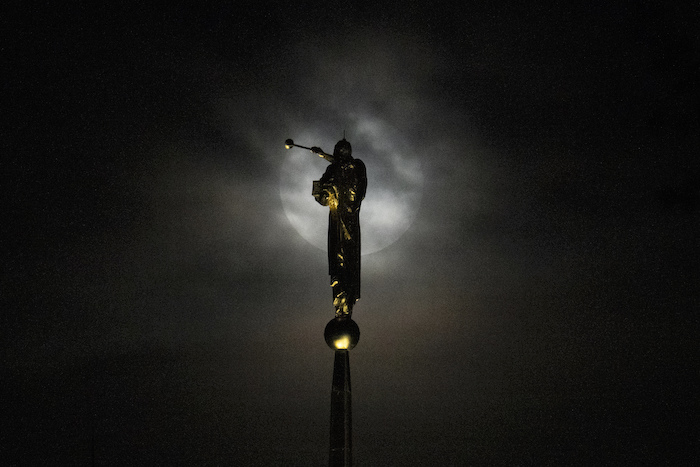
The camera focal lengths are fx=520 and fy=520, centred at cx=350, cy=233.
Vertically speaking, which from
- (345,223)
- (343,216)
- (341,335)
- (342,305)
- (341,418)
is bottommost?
(341,418)

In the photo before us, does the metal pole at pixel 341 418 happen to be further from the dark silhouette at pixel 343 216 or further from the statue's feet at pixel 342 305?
the dark silhouette at pixel 343 216

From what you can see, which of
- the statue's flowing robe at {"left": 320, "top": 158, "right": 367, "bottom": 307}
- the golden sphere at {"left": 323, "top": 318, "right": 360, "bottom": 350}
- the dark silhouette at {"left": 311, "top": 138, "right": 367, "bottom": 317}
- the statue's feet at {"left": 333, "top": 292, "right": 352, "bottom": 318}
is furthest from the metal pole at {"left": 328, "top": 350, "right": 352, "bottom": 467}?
the statue's flowing robe at {"left": 320, "top": 158, "right": 367, "bottom": 307}

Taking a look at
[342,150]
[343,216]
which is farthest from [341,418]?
[342,150]

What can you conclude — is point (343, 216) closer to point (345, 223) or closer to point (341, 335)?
point (345, 223)

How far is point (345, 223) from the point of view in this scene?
11.2 metres

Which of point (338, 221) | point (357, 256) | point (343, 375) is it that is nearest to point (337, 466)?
point (343, 375)

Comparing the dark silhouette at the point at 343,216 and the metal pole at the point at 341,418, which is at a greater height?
the dark silhouette at the point at 343,216

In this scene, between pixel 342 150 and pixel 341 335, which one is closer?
pixel 341 335

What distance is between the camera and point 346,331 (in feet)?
33.4

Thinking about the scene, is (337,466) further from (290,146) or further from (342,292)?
(290,146)

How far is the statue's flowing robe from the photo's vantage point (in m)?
10.8

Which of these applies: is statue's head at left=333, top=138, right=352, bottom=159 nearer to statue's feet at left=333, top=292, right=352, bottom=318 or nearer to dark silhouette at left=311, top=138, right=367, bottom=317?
dark silhouette at left=311, top=138, right=367, bottom=317

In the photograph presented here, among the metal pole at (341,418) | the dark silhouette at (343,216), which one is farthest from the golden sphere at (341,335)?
the dark silhouette at (343,216)

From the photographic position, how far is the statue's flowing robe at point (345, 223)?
10.8 meters
